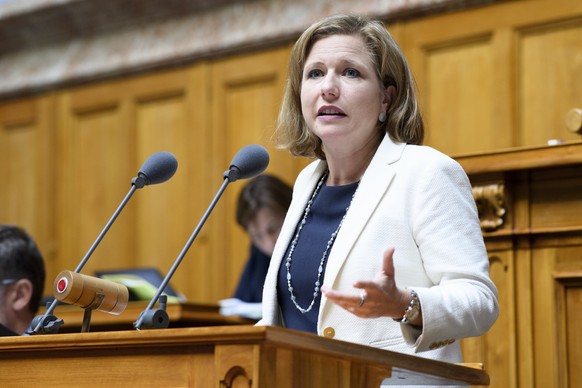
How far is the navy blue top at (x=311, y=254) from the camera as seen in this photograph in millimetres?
2617

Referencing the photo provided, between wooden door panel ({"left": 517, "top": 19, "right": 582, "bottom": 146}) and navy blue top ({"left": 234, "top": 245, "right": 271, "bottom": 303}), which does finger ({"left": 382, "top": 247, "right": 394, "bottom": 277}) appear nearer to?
wooden door panel ({"left": 517, "top": 19, "right": 582, "bottom": 146})

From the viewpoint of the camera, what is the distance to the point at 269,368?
6.25 ft

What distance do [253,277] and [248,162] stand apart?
115 inches

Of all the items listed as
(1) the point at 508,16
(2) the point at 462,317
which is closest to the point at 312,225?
(2) the point at 462,317

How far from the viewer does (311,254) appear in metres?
2.66

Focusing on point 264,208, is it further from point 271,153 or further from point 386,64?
point 386,64

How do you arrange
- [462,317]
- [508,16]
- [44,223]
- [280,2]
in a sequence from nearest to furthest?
[462,317] < [508,16] < [280,2] < [44,223]

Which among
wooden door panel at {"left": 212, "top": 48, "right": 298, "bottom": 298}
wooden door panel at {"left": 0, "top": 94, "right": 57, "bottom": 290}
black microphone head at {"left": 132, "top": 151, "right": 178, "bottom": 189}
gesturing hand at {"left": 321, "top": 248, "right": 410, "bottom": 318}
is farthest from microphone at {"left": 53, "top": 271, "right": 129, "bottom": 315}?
→ wooden door panel at {"left": 0, "top": 94, "right": 57, "bottom": 290}

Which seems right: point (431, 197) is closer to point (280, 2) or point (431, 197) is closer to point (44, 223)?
point (280, 2)

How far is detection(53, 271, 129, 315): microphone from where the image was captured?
7.77ft

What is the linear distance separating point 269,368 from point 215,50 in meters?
5.05

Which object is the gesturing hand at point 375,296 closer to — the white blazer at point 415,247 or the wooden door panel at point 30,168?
the white blazer at point 415,247

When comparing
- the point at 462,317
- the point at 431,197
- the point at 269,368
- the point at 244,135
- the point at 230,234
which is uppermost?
the point at 244,135

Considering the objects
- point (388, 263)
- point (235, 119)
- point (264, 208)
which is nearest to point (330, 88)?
point (388, 263)
